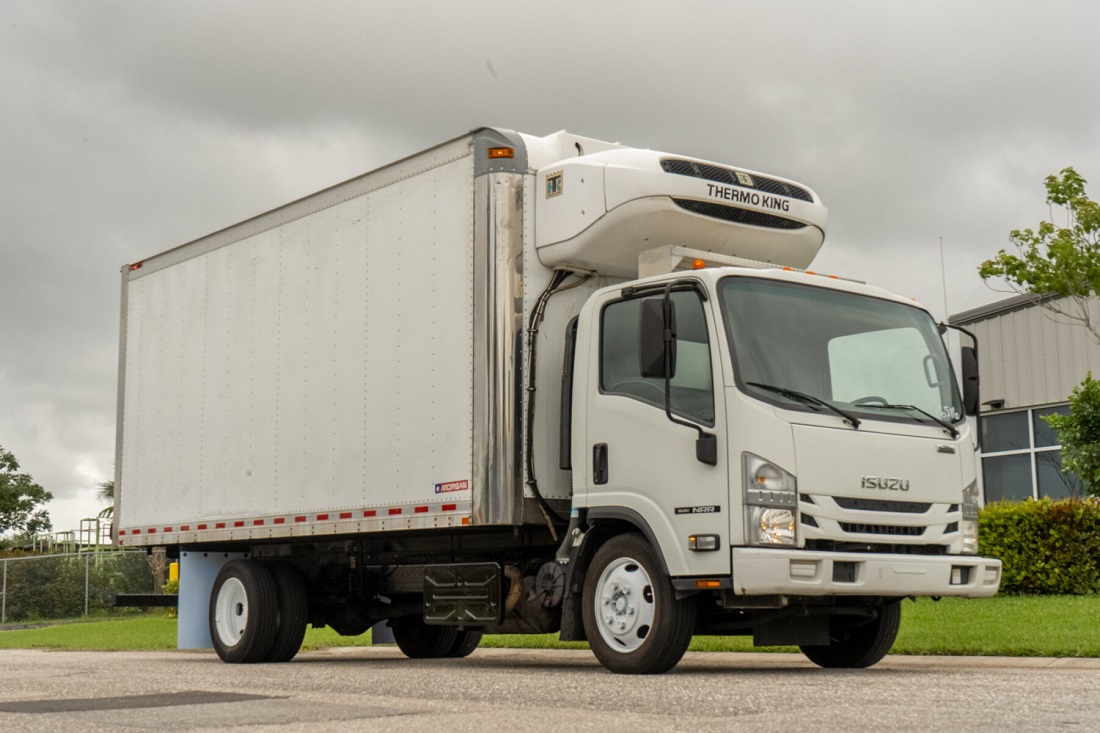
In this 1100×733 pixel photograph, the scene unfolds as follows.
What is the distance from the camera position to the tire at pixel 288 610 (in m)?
12.6

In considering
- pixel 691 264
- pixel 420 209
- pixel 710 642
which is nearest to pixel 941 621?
pixel 710 642

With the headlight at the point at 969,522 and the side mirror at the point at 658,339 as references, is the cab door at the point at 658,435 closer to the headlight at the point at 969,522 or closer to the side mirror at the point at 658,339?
the side mirror at the point at 658,339

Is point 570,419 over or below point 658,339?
below

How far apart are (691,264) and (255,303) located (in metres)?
4.58

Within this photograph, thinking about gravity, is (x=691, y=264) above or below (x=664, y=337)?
above

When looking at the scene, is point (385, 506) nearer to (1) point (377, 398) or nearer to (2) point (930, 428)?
(1) point (377, 398)

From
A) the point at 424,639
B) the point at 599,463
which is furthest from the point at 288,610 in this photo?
the point at 599,463

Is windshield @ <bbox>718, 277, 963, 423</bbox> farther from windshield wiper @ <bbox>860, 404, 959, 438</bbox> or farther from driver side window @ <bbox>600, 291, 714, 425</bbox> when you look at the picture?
driver side window @ <bbox>600, 291, 714, 425</bbox>

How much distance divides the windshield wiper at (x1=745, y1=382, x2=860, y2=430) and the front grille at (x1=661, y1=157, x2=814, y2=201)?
6.77 feet

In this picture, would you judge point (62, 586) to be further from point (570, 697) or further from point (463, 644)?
point (570, 697)

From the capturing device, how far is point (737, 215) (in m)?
10.6

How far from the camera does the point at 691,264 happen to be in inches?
401

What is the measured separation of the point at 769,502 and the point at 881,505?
0.91 metres

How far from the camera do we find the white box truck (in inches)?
352
